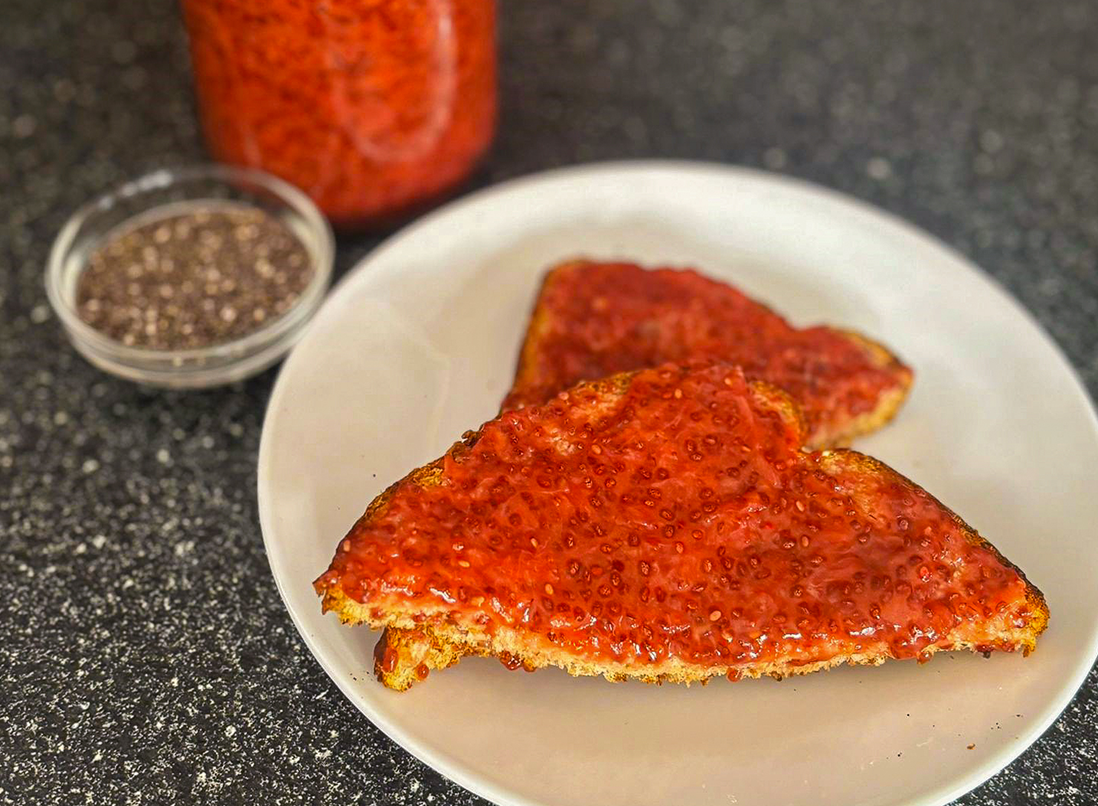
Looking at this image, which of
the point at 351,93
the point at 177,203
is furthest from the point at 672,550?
the point at 177,203

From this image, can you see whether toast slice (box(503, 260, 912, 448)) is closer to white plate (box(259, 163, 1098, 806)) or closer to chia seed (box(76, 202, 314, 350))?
white plate (box(259, 163, 1098, 806))

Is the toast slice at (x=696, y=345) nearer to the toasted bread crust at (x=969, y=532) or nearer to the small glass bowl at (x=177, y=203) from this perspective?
the toasted bread crust at (x=969, y=532)

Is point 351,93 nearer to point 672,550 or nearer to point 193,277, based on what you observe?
→ point 193,277

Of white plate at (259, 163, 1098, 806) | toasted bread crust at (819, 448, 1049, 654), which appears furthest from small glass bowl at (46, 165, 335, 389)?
toasted bread crust at (819, 448, 1049, 654)

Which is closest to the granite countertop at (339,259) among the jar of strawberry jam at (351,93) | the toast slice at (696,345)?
the jar of strawberry jam at (351,93)

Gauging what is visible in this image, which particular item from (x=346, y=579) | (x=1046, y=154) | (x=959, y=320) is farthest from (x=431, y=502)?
(x=1046, y=154)

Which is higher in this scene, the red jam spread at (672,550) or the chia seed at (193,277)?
the red jam spread at (672,550)
